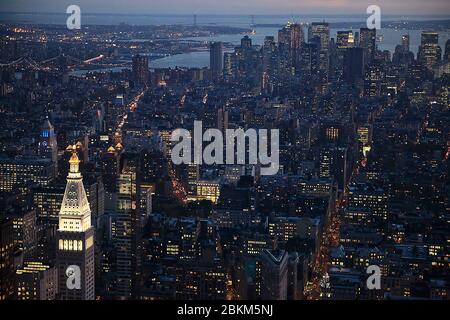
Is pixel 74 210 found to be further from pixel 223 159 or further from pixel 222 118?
pixel 222 118

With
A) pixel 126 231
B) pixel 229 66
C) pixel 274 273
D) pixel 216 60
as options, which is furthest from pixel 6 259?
pixel 229 66

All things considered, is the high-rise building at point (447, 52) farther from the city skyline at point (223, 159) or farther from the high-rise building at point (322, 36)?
the high-rise building at point (322, 36)

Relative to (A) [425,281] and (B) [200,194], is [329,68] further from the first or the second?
(A) [425,281]

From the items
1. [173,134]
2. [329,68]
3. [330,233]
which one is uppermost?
[329,68]

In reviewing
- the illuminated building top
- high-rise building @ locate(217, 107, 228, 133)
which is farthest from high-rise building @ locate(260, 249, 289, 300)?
high-rise building @ locate(217, 107, 228, 133)

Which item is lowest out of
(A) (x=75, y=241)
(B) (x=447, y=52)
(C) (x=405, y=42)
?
(A) (x=75, y=241)

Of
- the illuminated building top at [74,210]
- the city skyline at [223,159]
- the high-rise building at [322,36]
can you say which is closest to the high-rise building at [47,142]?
the city skyline at [223,159]
